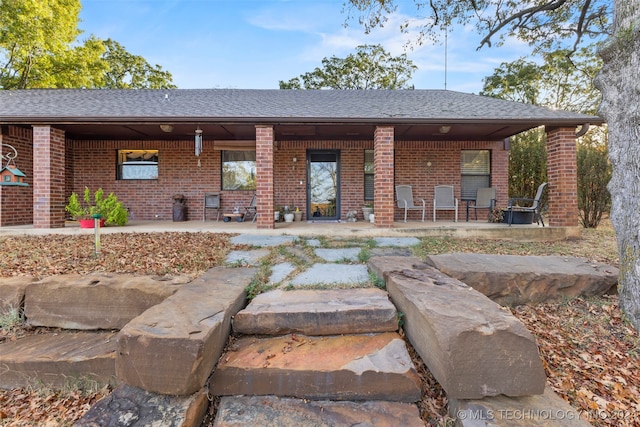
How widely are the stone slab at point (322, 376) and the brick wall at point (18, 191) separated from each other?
26.5 ft

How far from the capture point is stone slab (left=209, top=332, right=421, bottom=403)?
161 centimetres

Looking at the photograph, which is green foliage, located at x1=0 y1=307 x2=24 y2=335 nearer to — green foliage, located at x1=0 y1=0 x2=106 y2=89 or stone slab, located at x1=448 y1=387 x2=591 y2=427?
stone slab, located at x1=448 y1=387 x2=591 y2=427

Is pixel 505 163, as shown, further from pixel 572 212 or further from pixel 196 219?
pixel 196 219

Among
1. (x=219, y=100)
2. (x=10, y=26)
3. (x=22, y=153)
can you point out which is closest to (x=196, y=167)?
(x=219, y=100)

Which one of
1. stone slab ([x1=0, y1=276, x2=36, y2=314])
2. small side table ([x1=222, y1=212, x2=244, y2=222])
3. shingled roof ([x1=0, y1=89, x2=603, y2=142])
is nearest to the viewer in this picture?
stone slab ([x1=0, y1=276, x2=36, y2=314])

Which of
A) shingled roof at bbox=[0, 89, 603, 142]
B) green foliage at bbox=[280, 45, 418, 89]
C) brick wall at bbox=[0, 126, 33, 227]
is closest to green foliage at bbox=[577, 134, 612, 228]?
shingled roof at bbox=[0, 89, 603, 142]

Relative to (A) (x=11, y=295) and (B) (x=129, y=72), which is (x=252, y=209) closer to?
(A) (x=11, y=295)

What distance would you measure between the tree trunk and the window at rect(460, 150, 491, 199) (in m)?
6.16

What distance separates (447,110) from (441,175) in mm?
2315

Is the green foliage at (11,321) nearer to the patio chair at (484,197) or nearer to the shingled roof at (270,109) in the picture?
the shingled roof at (270,109)

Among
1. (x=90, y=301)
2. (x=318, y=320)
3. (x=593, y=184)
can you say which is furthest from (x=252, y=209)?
(x=593, y=184)

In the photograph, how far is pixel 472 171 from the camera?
8.88m

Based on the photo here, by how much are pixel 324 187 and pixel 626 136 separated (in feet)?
22.3

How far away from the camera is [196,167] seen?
8797mm
